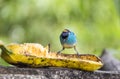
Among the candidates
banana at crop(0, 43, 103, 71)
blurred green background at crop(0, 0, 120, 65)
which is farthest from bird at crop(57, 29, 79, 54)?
blurred green background at crop(0, 0, 120, 65)

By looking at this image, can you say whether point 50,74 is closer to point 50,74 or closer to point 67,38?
point 50,74

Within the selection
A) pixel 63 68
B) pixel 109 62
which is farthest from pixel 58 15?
pixel 63 68

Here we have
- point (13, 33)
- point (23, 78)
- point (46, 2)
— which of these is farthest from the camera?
point (13, 33)

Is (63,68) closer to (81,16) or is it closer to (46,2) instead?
(46,2)

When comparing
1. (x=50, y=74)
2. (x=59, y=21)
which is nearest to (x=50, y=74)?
(x=50, y=74)

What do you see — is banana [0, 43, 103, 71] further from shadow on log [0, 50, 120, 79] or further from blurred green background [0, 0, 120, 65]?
blurred green background [0, 0, 120, 65]

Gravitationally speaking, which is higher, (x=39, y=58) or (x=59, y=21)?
(x=59, y=21)

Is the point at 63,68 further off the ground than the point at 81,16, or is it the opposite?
the point at 81,16
